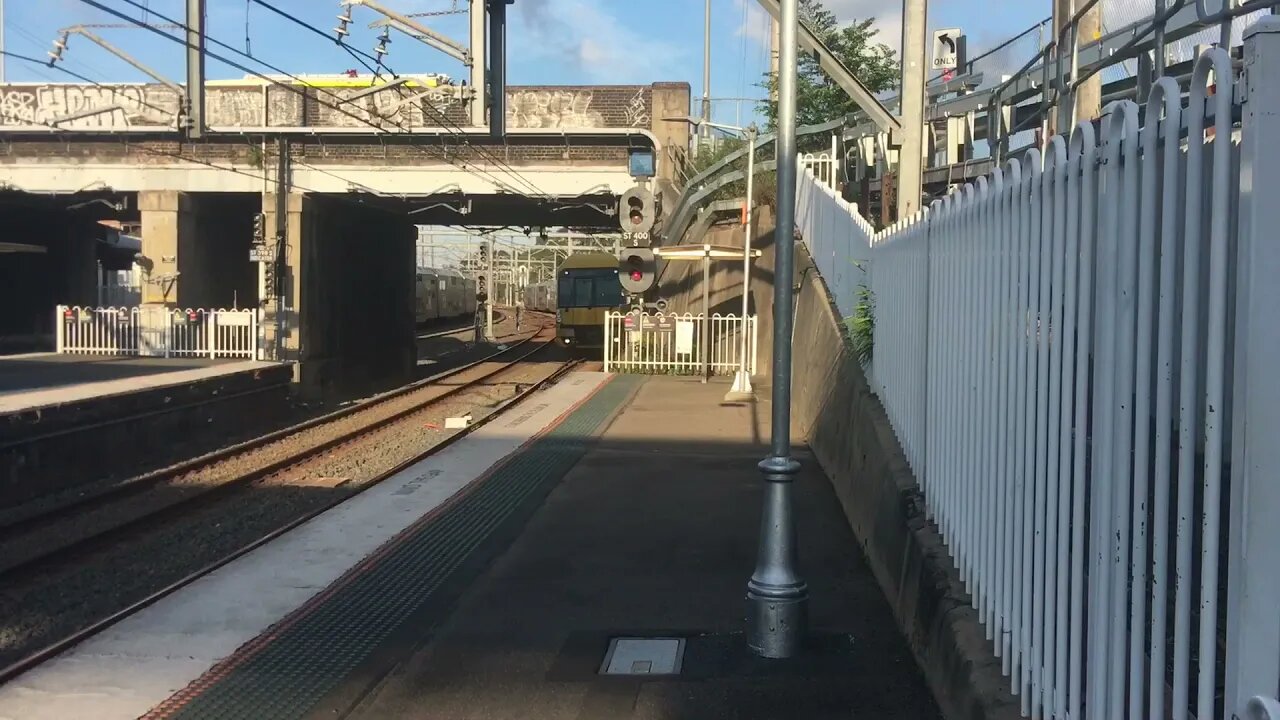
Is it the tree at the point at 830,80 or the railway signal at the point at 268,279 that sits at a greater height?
the tree at the point at 830,80

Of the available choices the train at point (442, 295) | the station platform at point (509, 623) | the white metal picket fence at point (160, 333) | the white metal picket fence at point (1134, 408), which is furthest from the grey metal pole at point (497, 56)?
the train at point (442, 295)

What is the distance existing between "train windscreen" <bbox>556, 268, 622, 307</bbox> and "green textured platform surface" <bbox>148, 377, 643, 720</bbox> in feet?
81.1

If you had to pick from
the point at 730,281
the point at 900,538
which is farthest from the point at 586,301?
the point at 900,538

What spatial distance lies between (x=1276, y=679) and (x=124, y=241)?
1755 inches

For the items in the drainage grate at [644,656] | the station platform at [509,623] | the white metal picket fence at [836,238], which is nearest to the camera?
the station platform at [509,623]

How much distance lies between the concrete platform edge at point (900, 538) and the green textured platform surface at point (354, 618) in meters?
2.75

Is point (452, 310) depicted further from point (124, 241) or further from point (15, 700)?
point (15, 700)

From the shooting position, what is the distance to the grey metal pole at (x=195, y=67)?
13901 millimetres

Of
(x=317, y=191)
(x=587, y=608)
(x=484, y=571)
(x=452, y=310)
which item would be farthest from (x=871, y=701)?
(x=452, y=310)

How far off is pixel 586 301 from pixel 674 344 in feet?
36.8

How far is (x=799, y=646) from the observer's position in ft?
18.3

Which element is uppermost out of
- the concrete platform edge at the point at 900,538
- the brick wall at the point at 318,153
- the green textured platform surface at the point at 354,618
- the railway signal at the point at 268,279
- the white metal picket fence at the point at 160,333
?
the brick wall at the point at 318,153

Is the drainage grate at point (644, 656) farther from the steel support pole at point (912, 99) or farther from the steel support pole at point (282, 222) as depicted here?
the steel support pole at point (282, 222)

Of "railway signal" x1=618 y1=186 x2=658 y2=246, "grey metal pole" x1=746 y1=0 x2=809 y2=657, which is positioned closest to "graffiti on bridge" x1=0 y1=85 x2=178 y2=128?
"railway signal" x1=618 y1=186 x2=658 y2=246
